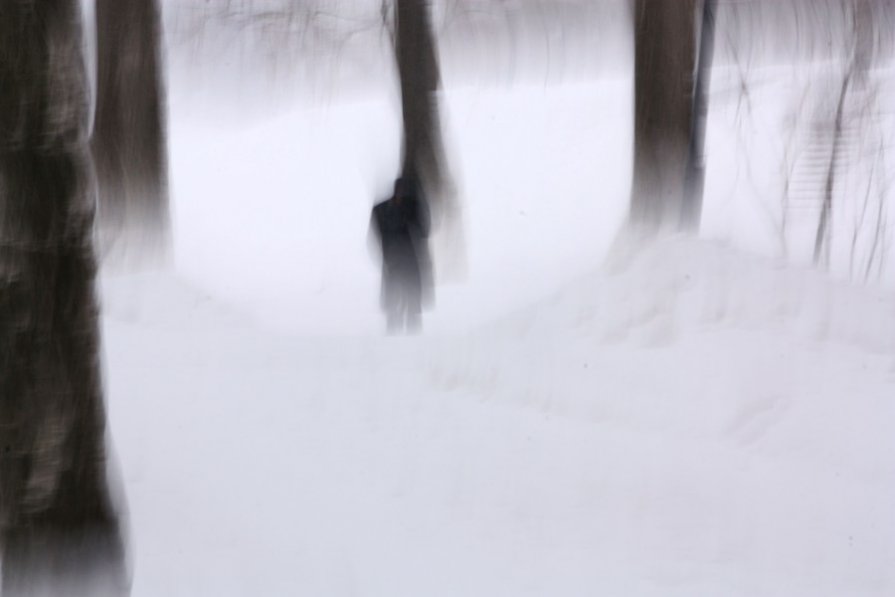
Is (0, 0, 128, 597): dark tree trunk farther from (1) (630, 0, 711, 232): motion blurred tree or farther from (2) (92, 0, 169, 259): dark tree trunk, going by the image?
(2) (92, 0, 169, 259): dark tree trunk

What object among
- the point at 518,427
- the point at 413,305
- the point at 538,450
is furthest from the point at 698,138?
the point at 538,450

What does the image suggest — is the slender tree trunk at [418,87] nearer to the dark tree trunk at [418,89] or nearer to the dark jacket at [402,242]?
the dark tree trunk at [418,89]

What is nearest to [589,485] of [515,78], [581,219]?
[581,219]

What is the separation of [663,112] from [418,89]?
8.10 feet

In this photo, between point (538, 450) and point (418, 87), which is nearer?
point (538, 450)

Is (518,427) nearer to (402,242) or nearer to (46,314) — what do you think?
(402,242)

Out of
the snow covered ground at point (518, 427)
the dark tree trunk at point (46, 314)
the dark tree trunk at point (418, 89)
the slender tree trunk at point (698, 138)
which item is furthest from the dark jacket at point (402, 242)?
the dark tree trunk at point (46, 314)

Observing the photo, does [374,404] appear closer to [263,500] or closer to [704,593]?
[263,500]

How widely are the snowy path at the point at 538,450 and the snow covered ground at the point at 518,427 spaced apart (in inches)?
0.8

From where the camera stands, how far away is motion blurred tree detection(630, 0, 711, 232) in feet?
35.8

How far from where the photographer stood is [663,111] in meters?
10.9

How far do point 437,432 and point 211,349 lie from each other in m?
3.08

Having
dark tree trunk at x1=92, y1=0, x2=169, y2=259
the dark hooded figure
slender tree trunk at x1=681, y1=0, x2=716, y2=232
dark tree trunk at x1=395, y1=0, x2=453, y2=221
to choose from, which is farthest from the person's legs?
dark tree trunk at x1=92, y1=0, x2=169, y2=259

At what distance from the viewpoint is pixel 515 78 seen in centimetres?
1788
